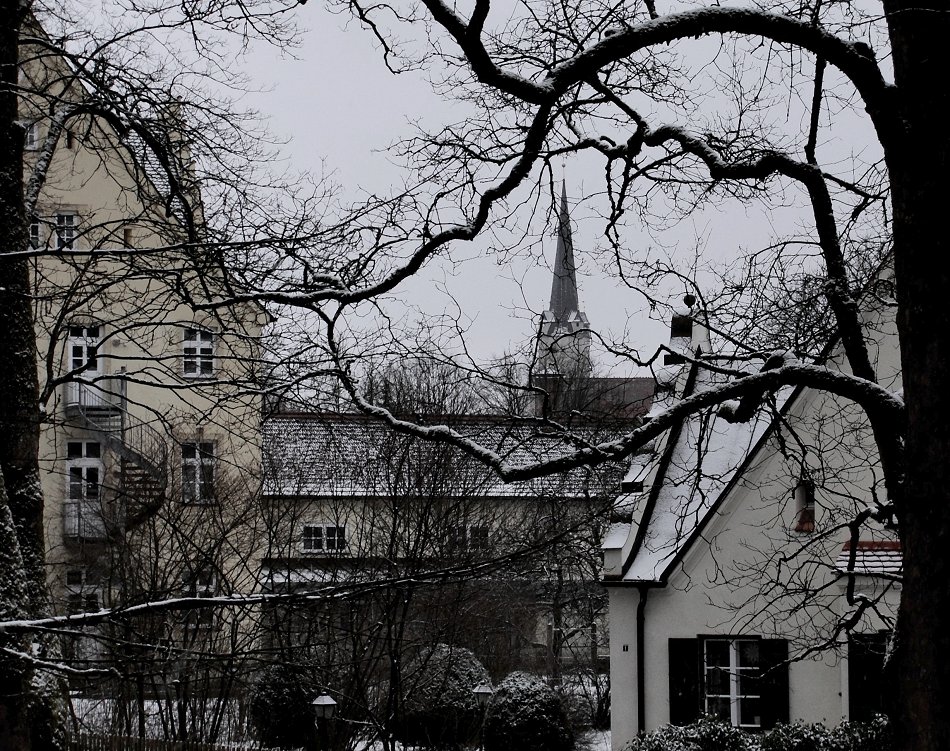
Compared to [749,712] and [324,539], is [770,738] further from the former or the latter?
[324,539]

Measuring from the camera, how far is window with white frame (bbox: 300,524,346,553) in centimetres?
2058

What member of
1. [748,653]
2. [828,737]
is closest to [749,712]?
[748,653]

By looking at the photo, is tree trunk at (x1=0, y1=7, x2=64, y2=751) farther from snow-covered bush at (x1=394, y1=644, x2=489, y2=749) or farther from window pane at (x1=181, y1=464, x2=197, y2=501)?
snow-covered bush at (x1=394, y1=644, x2=489, y2=749)

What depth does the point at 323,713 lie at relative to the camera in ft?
50.4

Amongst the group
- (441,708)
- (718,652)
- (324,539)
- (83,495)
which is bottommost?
(441,708)

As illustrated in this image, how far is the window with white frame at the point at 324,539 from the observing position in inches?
810

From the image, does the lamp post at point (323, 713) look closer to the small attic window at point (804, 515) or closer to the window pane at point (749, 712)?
the window pane at point (749, 712)

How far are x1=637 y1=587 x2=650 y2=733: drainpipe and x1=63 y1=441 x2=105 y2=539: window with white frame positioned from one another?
26.9ft

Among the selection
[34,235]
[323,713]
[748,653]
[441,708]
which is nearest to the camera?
[34,235]

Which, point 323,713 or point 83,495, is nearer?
point 323,713

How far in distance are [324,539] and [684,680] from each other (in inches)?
267

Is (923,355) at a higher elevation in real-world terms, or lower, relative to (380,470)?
higher

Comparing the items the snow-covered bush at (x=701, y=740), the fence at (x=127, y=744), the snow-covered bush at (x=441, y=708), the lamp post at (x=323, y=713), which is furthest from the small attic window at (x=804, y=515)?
the fence at (x=127, y=744)

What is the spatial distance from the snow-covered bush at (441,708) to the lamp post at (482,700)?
297mm
